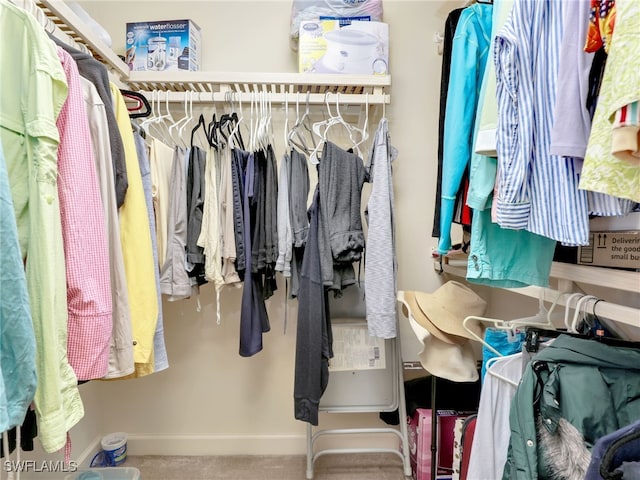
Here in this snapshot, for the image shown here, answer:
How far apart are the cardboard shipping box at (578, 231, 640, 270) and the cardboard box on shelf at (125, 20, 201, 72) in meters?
1.71

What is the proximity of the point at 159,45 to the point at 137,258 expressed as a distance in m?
1.16

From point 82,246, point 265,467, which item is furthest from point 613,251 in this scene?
point 265,467

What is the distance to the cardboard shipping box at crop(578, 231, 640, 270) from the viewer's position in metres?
0.80

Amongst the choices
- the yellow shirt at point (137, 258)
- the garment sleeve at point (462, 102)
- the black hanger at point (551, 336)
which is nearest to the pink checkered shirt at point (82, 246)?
the yellow shirt at point (137, 258)

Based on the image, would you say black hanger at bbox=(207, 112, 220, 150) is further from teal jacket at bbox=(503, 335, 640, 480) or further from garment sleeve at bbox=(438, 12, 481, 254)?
teal jacket at bbox=(503, 335, 640, 480)

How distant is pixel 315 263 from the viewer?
139 centimetres

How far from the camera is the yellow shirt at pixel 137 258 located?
1.00m

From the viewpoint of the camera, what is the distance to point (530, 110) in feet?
2.26

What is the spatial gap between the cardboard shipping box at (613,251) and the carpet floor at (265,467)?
1402mm

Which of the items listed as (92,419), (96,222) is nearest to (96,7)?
(96,222)

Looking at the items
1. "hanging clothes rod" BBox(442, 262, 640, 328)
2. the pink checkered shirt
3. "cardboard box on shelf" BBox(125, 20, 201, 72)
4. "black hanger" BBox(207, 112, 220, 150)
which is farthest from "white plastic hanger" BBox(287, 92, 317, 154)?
"hanging clothes rod" BBox(442, 262, 640, 328)

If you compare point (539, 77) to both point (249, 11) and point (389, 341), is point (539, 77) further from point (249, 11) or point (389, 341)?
point (249, 11)

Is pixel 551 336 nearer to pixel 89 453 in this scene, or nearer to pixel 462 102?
pixel 462 102

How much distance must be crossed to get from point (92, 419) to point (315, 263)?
59.6 inches
